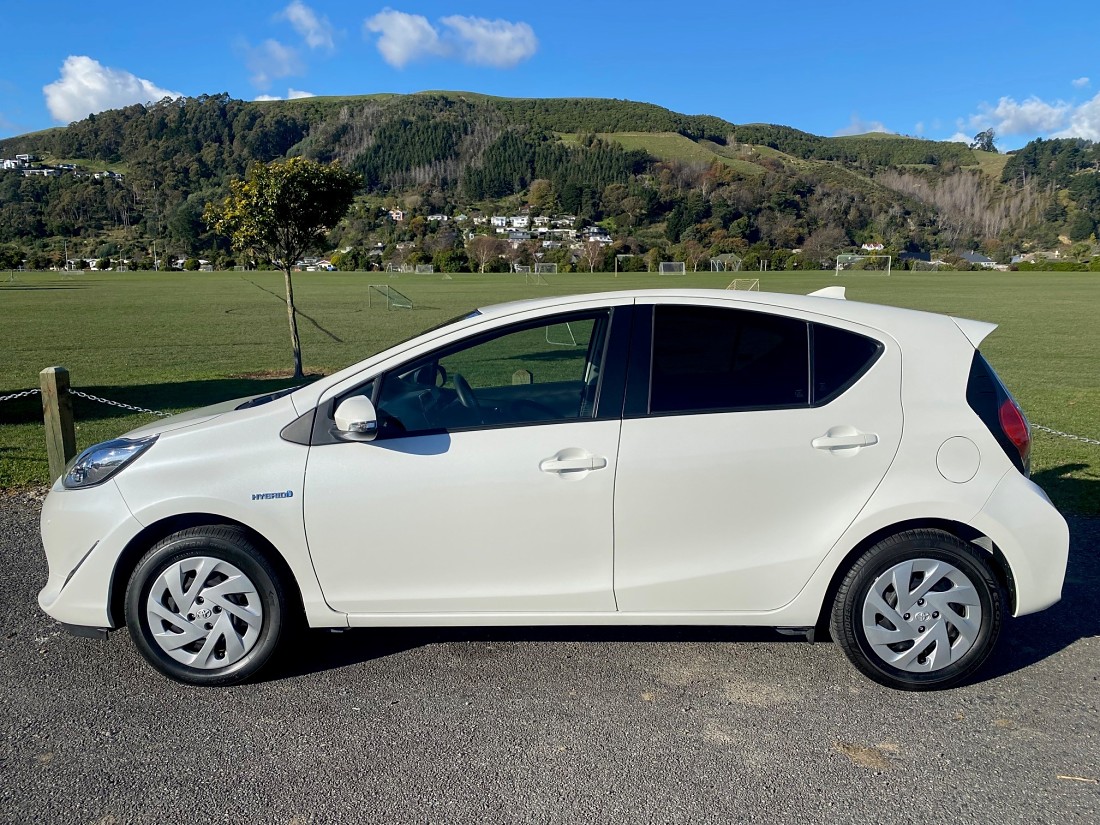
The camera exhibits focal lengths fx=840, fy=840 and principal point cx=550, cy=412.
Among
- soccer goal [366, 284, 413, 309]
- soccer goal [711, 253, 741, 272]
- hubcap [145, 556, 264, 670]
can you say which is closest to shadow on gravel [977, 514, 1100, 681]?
hubcap [145, 556, 264, 670]

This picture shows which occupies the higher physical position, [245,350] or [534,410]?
[534,410]

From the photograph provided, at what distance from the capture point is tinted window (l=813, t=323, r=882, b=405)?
361 centimetres

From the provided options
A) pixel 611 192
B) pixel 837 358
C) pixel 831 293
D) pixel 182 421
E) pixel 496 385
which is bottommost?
pixel 182 421

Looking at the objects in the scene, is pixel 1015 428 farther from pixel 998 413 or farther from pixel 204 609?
pixel 204 609

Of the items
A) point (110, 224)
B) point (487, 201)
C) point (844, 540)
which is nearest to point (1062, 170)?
point (487, 201)

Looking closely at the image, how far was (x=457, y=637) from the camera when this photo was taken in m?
4.17

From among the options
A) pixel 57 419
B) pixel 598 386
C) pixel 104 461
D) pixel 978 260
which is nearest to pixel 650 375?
pixel 598 386

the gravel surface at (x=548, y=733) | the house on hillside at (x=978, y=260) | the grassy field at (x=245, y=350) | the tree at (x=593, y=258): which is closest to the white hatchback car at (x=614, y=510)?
the gravel surface at (x=548, y=733)

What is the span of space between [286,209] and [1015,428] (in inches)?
532

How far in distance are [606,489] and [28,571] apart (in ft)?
12.4

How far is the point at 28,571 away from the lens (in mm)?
5062

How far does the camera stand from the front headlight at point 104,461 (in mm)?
3660

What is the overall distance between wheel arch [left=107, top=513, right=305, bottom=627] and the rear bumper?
9.62 feet

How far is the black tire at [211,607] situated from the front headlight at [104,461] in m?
0.40
